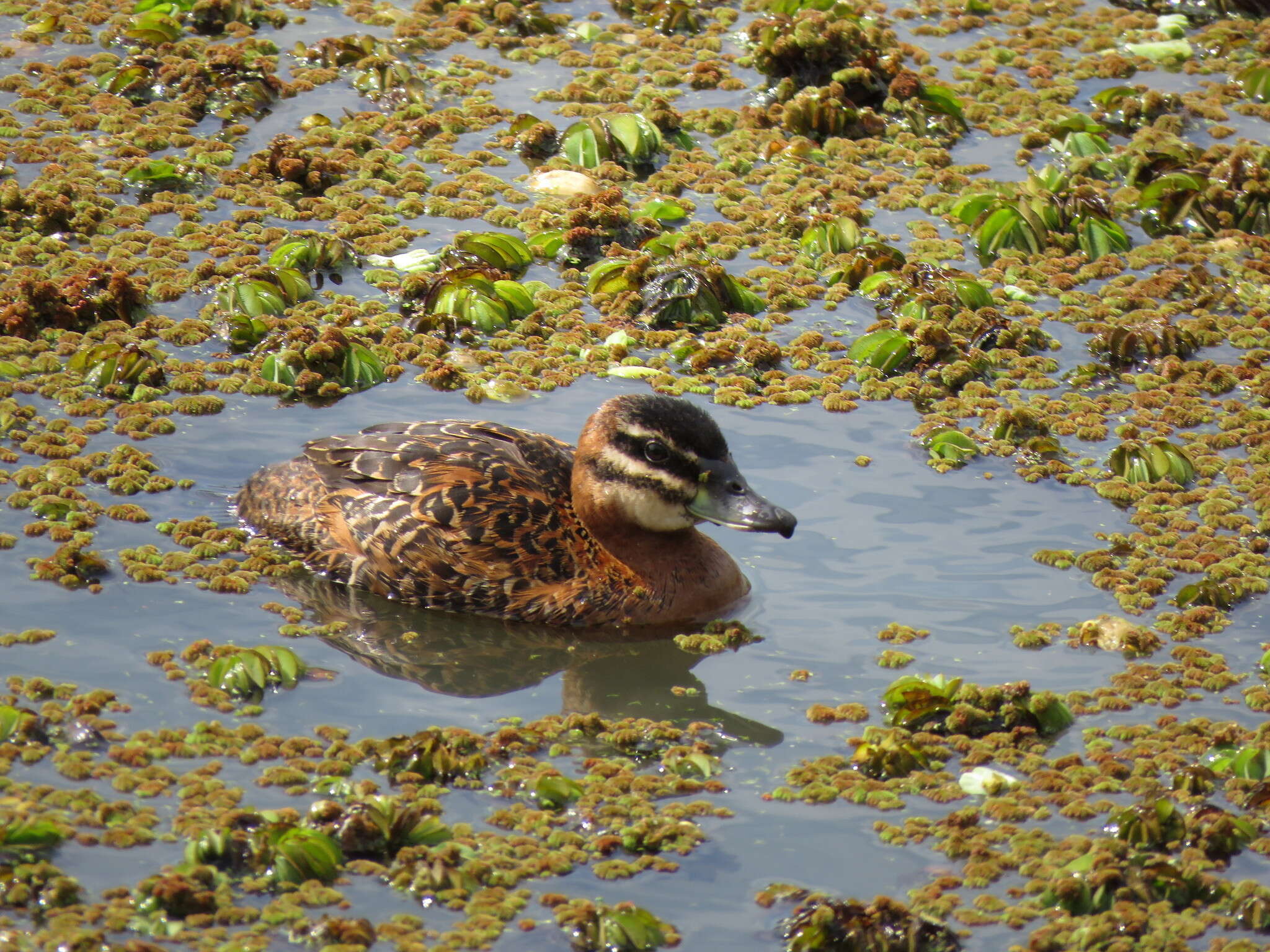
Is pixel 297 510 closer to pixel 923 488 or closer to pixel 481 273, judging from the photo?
pixel 481 273

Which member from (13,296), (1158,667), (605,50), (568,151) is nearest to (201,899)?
(1158,667)

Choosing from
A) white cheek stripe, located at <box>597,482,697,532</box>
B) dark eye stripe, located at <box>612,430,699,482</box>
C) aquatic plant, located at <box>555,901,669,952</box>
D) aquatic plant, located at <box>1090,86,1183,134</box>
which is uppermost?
aquatic plant, located at <box>1090,86,1183,134</box>

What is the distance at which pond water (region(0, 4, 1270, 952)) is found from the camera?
560 centimetres

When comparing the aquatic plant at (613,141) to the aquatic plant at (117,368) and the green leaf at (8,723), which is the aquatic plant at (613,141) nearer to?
the aquatic plant at (117,368)

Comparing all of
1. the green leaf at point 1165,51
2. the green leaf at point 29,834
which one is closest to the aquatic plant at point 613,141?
the green leaf at point 1165,51

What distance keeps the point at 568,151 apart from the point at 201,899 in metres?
7.60

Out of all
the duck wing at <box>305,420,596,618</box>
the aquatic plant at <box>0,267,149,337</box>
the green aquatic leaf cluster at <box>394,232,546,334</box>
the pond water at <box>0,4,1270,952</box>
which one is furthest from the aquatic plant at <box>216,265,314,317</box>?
the duck wing at <box>305,420,596,618</box>

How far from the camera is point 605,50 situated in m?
13.1

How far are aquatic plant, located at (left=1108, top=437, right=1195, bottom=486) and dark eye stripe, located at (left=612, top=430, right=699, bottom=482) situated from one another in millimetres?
2707

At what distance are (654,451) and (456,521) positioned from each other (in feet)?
3.41

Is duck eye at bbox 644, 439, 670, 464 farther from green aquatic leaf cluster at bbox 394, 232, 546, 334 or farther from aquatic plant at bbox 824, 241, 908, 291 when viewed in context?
aquatic plant at bbox 824, 241, 908, 291

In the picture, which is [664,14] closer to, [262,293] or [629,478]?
[262,293]

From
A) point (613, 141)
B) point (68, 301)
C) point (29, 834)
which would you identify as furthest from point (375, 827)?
point (613, 141)

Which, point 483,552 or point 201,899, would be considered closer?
point 201,899
